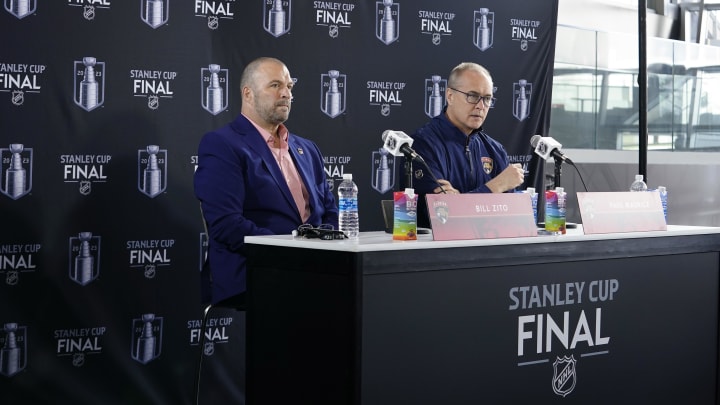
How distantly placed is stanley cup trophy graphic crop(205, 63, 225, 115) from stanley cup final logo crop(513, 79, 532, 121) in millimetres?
1725

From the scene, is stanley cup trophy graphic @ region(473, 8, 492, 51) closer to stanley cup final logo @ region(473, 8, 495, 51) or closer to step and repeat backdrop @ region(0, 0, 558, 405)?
stanley cup final logo @ region(473, 8, 495, 51)

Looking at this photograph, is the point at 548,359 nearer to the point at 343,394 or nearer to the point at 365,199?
the point at 343,394

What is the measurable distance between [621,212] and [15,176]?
7.58 ft

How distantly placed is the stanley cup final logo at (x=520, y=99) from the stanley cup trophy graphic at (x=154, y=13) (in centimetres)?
200

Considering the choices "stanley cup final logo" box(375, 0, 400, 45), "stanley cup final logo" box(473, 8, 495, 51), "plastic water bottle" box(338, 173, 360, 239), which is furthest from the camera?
"stanley cup final logo" box(473, 8, 495, 51)

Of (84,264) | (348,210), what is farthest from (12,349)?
(348,210)

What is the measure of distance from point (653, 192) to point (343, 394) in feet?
5.03

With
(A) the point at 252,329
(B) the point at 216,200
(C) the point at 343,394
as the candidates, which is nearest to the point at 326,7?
(B) the point at 216,200

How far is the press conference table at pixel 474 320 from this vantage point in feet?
8.47

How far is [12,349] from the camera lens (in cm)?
362

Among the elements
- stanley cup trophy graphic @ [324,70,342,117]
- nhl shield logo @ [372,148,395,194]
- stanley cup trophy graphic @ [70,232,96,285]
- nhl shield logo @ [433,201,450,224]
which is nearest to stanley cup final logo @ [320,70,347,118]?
stanley cup trophy graphic @ [324,70,342,117]

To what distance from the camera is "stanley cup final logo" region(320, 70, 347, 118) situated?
446cm

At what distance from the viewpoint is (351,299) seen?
99.5 inches

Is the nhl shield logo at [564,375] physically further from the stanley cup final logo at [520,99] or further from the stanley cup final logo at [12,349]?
the stanley cup final logo at [520,99]
